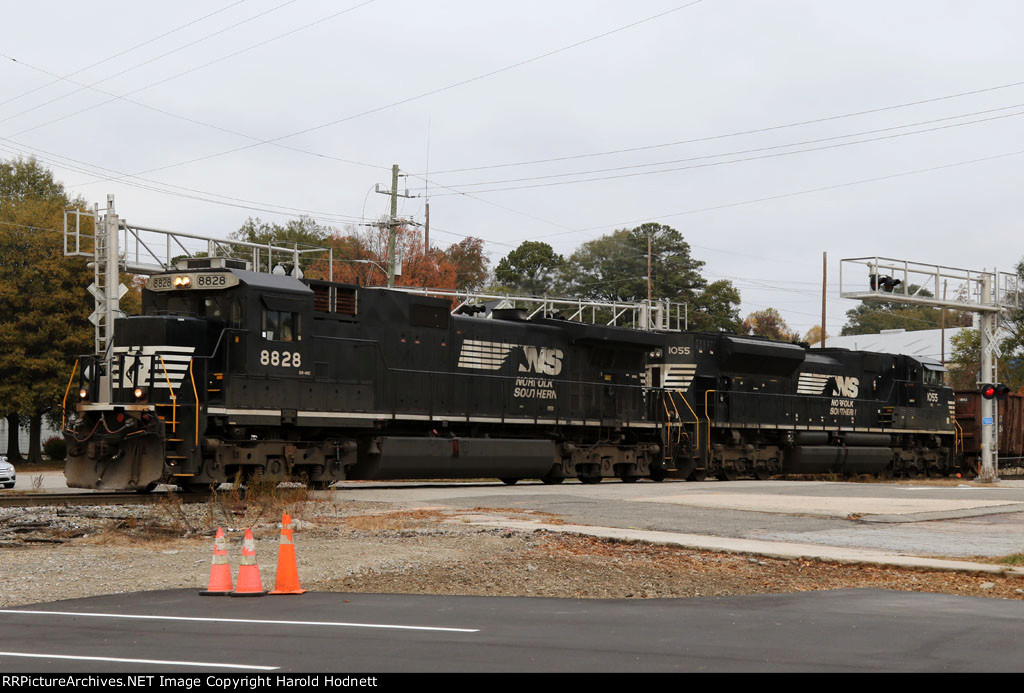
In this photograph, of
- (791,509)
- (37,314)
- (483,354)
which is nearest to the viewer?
(791,509)

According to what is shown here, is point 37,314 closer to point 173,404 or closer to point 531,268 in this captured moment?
point 173,404

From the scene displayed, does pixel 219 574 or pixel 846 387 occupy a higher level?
pixel 846 387

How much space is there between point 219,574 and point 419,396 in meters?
14.1

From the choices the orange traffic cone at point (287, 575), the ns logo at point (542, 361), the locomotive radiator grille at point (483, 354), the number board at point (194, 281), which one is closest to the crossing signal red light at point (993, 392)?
the ns logo at point (542, 361)

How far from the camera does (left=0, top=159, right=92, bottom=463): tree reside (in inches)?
1683

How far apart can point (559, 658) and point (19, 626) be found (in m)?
4.37

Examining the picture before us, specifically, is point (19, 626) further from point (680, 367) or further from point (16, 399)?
point (16, 399)

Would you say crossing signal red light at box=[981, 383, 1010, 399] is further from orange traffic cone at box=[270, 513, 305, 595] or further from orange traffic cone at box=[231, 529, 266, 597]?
orange traffic cone at box=[231, 529, 266, 597]

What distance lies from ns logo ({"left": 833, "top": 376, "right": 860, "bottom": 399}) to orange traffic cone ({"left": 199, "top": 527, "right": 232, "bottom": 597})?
28.5 meters

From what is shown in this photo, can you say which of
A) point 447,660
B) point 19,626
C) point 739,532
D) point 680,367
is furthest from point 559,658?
point 680,367

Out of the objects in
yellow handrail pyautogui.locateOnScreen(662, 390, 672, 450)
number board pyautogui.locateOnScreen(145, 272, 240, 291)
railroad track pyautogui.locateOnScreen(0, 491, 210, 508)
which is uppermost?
number board pyautogui.locateOnScreen(145, 272, 240, 291)

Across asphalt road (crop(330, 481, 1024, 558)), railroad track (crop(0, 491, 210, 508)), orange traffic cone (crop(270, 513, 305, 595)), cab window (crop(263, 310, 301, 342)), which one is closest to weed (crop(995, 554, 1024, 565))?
asphalt road (crop(330, 481, 1024, 558))

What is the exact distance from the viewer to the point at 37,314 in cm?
4334

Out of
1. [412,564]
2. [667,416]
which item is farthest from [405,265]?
[412,564]
